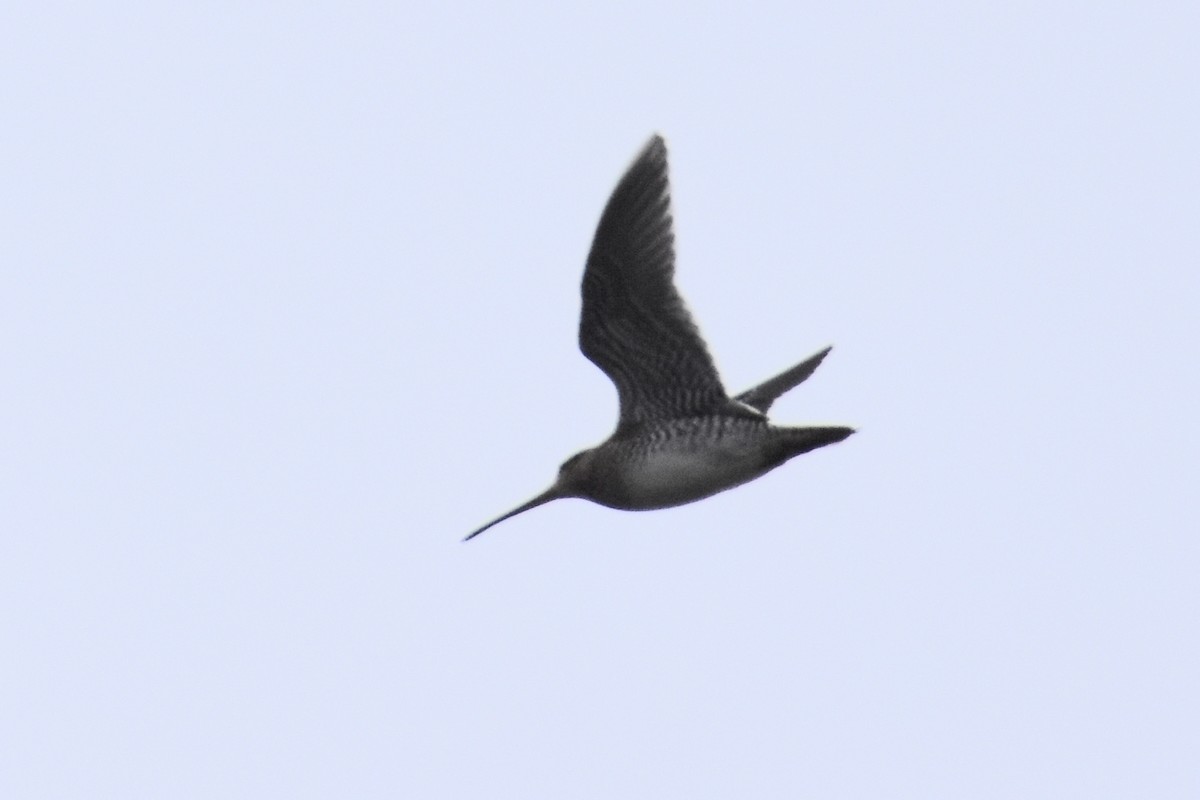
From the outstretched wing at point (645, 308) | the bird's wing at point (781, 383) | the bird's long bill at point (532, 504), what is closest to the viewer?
the outstretched wing at point (645, 308)

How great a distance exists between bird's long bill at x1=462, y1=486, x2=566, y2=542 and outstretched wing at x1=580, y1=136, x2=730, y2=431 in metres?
1.14

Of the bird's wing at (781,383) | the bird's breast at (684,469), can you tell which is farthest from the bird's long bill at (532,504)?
the bird's wing at (781,383)

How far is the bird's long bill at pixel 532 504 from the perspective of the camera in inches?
623

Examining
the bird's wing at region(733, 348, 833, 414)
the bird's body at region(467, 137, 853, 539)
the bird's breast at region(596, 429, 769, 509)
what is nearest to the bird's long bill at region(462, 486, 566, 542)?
the bird's body at region(467, 137, 853, 539)

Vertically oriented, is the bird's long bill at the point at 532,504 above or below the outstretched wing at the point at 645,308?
below

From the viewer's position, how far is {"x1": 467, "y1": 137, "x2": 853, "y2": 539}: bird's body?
47.2 ft

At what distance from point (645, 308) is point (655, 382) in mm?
553

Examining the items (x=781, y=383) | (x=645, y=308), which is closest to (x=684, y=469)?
(x=645, y=308)

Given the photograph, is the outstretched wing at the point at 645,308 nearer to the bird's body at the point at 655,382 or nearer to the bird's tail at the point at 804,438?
the bird's body at the point at 655,382

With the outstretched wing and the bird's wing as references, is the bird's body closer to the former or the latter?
the outstretched wing

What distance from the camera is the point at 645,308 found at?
14.5 m

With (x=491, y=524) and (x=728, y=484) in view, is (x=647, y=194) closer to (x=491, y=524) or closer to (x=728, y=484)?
(x=728, y=484)

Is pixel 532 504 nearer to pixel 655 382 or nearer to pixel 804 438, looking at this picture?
pixel 655 382

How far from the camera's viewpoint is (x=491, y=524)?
16125 millimetres
